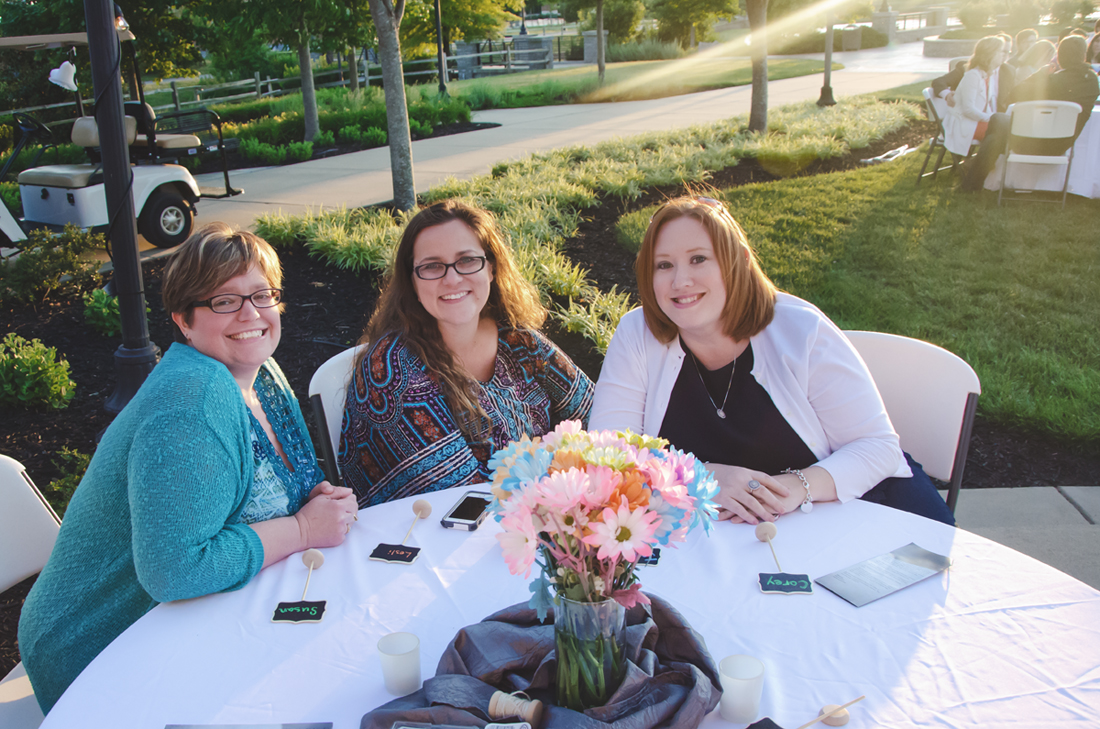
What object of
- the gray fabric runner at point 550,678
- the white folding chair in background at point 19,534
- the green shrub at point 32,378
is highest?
the gray fabric runner at point 550,678

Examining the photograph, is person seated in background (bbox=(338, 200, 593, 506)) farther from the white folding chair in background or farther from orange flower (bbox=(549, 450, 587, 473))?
orange flower (bbox=(549, 450, 587, 473))

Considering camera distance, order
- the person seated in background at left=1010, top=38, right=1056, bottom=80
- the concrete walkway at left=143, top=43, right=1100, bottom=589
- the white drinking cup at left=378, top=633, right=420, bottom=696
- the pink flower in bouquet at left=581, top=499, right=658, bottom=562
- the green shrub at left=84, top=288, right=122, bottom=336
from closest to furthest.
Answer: the pink flower in bouquet at left=581, top=499, right=658, bottom=562, the white drinking cup at left=378, top=633, right=420, bottom=696, the concrete walkway at left=143, top=43, right=1100, bottom=589, the green shrub at left=84, top=288, right=122, bottom=336, the person seated in background at left=1010, top=38, right=1056, bottom=80

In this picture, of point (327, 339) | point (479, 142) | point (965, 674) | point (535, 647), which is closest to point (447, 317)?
point (535, 647)

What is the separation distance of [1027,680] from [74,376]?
4.69m

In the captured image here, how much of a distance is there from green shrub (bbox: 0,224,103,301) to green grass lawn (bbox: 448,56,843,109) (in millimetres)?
13066

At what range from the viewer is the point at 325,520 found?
1.82 m

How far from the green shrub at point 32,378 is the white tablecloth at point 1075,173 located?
27.4ft

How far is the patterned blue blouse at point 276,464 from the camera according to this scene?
1.89m

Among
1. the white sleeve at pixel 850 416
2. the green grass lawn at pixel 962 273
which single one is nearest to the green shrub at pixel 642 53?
the green grass lawn at pixel 962 273

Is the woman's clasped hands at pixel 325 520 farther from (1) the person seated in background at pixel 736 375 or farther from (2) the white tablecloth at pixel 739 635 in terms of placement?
(1) the person seated in background at pixel 736 375

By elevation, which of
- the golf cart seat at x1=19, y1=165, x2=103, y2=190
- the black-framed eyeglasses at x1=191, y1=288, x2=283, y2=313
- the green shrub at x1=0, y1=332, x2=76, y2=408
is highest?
the golf cart seat at x1=19, y1=165, x2=103, y2=190

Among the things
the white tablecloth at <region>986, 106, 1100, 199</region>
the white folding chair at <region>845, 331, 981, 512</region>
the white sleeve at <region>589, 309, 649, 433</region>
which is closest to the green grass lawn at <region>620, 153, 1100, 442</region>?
the white tablecloth at <region>986, 106, 1100, 199</region>

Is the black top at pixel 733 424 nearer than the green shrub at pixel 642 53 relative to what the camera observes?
Yes

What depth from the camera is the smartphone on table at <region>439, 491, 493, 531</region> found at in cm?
187
